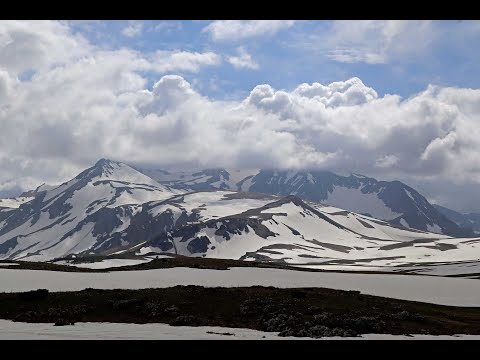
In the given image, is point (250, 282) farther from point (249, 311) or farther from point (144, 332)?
point (144, 332)

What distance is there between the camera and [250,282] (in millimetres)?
75000

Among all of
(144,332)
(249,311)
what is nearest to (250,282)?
(249,311)

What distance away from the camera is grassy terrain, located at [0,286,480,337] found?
42906 mm

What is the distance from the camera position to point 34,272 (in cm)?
7681

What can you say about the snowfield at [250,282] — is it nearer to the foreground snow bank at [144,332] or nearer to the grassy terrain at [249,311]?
the grassy terrain at [249,311]

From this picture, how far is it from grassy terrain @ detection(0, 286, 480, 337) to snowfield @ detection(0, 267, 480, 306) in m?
8.38

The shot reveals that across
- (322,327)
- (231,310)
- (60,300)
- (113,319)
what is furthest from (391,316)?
(60,300)

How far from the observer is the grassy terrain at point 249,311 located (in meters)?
42.9

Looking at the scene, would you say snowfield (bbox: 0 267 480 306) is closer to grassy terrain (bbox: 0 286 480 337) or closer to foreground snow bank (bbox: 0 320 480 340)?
grassy terrain (bbox: 0 286 480 337)

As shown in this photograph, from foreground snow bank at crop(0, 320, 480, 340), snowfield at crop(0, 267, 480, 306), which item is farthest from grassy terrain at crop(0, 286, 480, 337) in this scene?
snowfield at crop(0, 267, 480, 306)

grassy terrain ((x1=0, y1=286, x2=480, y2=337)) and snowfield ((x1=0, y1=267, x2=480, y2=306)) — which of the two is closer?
grassy terrain ((x1=0, y1=286, x2=480, y2=337))

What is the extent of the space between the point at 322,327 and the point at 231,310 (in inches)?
507

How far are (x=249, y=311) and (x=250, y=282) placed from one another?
25.9 m
